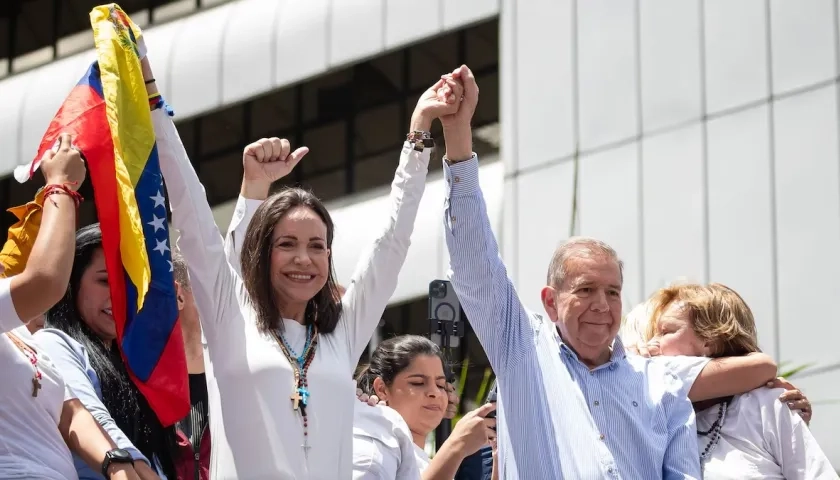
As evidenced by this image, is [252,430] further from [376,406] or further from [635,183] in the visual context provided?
[635,183]

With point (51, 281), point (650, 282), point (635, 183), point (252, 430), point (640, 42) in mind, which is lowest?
point (252, 430)

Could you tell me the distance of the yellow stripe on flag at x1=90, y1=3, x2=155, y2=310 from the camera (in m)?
4.53

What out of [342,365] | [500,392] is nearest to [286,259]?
[342,365]

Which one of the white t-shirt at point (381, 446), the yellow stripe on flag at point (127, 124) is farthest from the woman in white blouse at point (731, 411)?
the yellow stripe on flag at point (127, 124)

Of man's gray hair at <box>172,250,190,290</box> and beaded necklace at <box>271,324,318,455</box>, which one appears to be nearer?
beaded necklace at <box>271,324,318,455</box>

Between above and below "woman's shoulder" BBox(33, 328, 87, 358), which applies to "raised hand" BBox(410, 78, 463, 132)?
above

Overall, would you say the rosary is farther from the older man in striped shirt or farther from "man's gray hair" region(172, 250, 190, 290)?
the older man in striped shirt

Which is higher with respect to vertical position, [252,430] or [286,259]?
[286,259]

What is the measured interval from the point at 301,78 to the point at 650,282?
18.4ft

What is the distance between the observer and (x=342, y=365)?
4609 mm

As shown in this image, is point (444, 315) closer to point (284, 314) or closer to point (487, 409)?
point (487, 409)

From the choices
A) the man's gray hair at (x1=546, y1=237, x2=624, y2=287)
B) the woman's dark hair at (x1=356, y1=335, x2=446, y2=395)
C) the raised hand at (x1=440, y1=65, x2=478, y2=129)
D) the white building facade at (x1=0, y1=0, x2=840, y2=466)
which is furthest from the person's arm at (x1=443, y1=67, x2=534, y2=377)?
the white building facade at (x1=0, y1=0, x2=840, y2=466)

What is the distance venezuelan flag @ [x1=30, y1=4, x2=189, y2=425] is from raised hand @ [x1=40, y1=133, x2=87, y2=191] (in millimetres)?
122

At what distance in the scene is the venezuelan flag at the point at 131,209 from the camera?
4.55 metres
